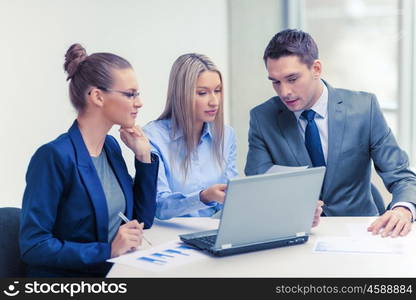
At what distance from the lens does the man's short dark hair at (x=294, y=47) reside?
2.79 meters

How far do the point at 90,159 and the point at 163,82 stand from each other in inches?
103

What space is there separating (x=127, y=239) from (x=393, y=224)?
905 millimetres

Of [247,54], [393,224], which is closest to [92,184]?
[393,224]

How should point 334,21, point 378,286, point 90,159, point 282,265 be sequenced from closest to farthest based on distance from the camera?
point 378,286 < point 282,265 < point 90,159 < point 334,21

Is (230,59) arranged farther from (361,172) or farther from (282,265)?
(282,265)

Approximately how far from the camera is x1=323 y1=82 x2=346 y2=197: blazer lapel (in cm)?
283

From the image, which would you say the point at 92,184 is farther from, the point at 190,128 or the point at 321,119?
the point at 321,119

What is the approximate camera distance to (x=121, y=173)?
2.32m

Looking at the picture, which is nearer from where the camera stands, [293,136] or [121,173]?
[121,173]

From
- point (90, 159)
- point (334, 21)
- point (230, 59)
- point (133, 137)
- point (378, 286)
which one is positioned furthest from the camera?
point (230, 59)

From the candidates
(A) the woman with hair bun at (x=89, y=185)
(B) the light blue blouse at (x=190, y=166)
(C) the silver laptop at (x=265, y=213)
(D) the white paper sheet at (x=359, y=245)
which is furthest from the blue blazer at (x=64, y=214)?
(D) the white paper sheet at (x=359, y=245)

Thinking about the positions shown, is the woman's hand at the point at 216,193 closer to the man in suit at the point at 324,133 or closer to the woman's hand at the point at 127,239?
the woman's hand at the point at 127,239

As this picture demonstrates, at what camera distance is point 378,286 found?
1811 millimetres

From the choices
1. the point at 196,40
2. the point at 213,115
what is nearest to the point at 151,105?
the point at 196,40
